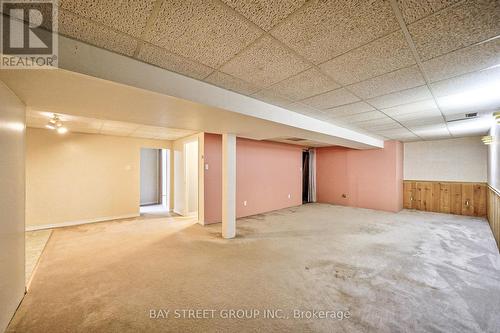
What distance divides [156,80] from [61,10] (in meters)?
0.72

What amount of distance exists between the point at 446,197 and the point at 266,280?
6.76 meters

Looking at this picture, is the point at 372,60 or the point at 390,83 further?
the point at 390,83

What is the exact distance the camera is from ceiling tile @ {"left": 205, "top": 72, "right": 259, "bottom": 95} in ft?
6.81

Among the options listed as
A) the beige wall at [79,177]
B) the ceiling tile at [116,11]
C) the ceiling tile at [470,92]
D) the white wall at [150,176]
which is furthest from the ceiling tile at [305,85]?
→ the white wall at [150,176]

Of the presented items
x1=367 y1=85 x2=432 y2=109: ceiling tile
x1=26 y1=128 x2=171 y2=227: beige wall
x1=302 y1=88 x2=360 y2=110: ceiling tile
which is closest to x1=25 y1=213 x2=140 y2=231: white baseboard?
x1=26 y1=128 x2=171 y2=227: beige wall

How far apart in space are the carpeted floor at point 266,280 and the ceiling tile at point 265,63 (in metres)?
2.22

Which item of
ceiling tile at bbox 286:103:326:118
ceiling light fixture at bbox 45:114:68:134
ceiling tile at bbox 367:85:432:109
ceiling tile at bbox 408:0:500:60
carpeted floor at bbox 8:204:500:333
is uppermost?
ceiling tile at bbox 408:0:500:60

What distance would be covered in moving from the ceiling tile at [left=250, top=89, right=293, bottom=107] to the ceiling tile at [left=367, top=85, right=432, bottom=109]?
1.09 meters

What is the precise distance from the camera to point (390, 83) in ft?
7.29

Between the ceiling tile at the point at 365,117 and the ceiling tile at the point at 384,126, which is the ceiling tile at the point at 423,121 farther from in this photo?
the ceiling tile at the point at 365,117

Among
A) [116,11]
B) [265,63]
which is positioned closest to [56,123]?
[116,11]

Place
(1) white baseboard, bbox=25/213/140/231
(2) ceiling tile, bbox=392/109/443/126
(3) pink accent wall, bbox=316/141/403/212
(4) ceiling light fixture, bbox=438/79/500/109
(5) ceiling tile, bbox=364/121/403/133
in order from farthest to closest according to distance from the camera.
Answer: (3) pink accent wall, bbox=316/141/403/212 < (1) white baseboard, bbox=25/213/140/231 < (5) ceiling tile, bbox=364/121/403/133 < (2) ceiling tile, bbox=392/109/443/126 < (4) ceiling light fixture, bbox=438/79/500/109

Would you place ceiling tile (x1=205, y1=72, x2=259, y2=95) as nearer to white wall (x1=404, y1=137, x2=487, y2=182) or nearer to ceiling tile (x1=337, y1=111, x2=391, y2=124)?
ceiling tile (x1=337, y1=111, x2=391, y2=124)
